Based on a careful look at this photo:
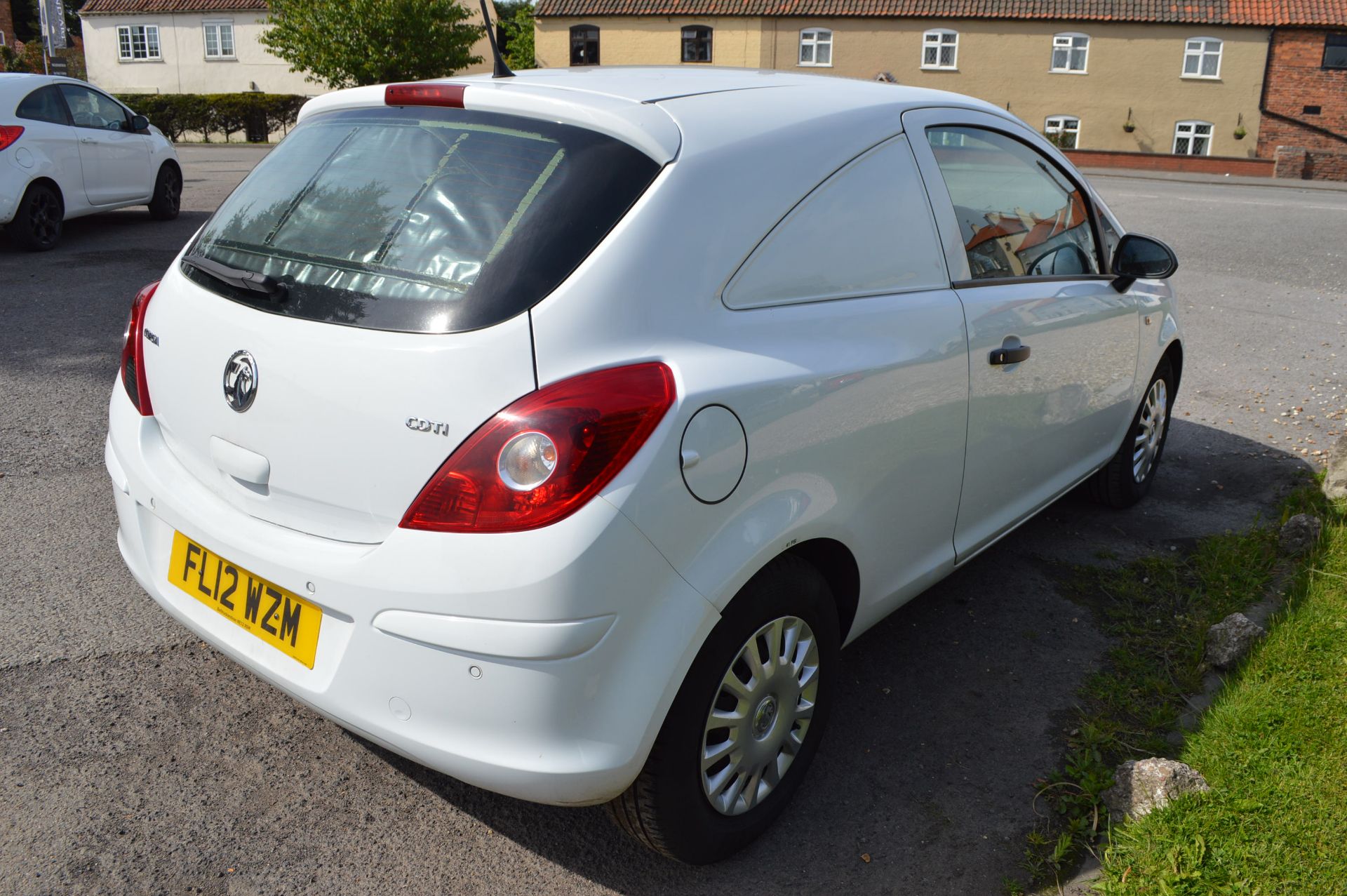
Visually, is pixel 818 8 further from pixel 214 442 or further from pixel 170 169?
pixel 214 442

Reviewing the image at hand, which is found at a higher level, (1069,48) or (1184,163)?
(1069,48)

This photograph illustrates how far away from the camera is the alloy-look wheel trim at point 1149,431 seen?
484 centimetres

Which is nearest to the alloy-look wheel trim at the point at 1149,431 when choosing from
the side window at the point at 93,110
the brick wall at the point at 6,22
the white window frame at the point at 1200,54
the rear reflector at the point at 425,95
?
the rear reflector at the point at 425,95

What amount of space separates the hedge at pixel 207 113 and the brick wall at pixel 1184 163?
2663cm

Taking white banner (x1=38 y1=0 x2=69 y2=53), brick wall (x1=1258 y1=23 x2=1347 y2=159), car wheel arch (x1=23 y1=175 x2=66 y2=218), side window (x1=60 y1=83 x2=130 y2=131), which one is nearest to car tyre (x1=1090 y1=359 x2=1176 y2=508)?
car wheel arch (x1=23 y1=175 x2=66 y2=218)

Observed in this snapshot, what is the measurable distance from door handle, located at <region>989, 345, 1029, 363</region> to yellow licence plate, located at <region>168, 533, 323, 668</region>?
201 cm

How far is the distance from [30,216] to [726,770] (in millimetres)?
10077

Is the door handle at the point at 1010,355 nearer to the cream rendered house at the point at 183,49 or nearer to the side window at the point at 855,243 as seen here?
the side window at the point at 855,243

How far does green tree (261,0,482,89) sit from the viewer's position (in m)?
38.1

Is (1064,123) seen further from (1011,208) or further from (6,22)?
(6,22)

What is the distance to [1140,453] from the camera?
4926 mm

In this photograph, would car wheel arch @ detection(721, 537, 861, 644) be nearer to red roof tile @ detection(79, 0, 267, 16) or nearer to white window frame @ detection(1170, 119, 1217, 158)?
white window frame @ detection(1170, 119, 1217, 158)

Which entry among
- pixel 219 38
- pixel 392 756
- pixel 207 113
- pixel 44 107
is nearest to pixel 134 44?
pixel 219 38

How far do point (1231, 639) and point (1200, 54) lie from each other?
45.2m
